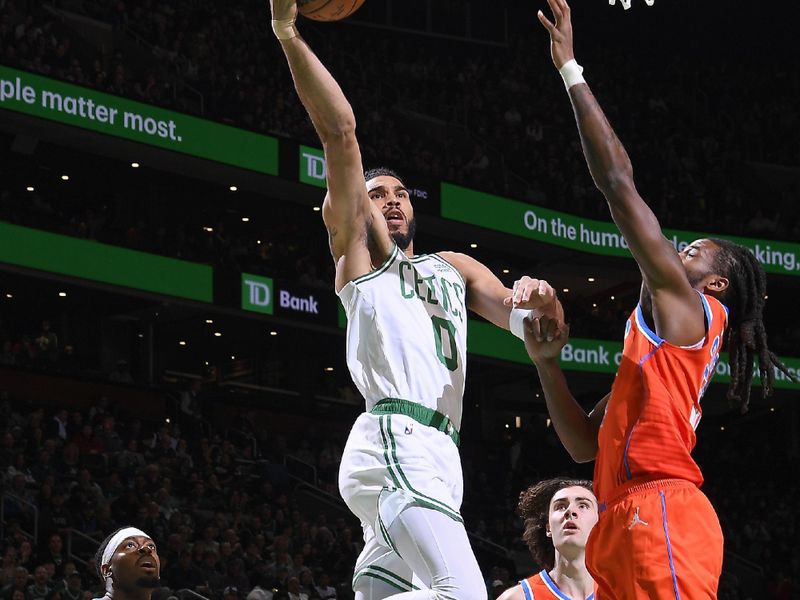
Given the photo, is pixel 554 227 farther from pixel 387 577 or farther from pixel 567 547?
pixel 387 577

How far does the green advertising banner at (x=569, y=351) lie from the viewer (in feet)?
Answer: 77.5

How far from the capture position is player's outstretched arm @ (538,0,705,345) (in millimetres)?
3820

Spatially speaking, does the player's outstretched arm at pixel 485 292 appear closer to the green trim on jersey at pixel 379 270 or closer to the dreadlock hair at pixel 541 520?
the green trim on jersey at pixel 379 270

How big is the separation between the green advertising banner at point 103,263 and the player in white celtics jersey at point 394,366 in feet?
50.0

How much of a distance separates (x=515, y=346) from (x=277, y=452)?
231 inches

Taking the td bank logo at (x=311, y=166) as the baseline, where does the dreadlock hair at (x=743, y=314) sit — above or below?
below

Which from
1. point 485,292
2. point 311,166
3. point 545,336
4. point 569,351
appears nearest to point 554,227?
point 569,351

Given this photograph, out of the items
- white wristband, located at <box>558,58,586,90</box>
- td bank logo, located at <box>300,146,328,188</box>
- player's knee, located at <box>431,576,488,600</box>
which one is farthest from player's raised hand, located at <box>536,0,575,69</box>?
td bank logo, located at <box>300,146,328,188</box>

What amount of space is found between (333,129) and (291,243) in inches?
832

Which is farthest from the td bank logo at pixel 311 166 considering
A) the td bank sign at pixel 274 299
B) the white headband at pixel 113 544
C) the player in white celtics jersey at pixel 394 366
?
the player in white celtics jersey at pixel 394 366

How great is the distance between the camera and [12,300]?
2245cm

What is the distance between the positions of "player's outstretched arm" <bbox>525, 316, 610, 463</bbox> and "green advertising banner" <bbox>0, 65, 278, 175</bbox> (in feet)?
51.9

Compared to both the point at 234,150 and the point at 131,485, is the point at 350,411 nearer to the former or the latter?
the point at 234,150

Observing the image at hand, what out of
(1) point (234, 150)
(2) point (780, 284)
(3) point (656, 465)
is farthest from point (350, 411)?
(3) point (656, 465)
